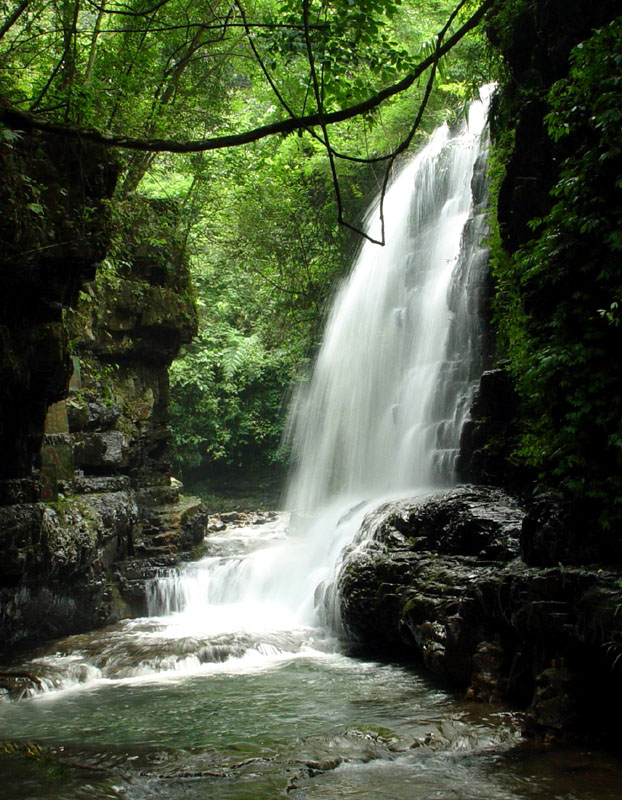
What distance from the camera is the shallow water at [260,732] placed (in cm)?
436

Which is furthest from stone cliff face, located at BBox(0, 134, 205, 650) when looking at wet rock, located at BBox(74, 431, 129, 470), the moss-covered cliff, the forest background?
the moss-covered cliff

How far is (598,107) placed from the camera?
20.2 feet

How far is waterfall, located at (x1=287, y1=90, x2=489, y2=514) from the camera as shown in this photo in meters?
12.1

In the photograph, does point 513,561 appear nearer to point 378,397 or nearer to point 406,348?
point 406,348

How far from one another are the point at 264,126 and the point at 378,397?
1066 centimetres

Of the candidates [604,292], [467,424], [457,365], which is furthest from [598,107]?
[457,365]

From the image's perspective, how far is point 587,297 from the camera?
6.22 metres

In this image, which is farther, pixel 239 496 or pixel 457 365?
pixel 239 496

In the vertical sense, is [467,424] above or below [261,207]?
below

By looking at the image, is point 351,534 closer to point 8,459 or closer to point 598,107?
point 8,459

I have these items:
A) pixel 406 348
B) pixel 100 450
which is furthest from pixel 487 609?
pixel 406 348

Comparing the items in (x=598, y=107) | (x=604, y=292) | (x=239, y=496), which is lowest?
(x=239, y=496)

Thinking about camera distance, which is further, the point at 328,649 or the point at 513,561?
the point at 328,649

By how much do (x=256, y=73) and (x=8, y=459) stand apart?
9.28 m
